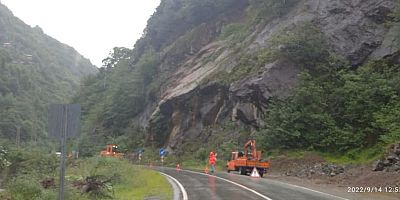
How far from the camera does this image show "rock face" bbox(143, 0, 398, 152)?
3572 cm

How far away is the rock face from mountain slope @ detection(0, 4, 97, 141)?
5869cm

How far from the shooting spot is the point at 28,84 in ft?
438

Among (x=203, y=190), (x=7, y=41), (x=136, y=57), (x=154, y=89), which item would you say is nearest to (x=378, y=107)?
(x=203, y=190)

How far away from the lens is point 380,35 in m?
35.2

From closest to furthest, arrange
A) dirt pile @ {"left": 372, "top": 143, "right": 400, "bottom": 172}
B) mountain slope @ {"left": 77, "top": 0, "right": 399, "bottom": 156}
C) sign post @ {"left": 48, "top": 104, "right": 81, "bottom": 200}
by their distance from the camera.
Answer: sign post @ {"left": 48, "top": 104, "right": 81, "bottom": 200} < dirt pile @ {"left": 372, "top": 143, "right": 400, "bottom": 172} < mountain slope @ {"left": 77, "top": 0, "right": 399, "bottom": 156}

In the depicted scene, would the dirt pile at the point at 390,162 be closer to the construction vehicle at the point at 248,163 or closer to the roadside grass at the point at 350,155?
the roadside grass at the point at 350,155

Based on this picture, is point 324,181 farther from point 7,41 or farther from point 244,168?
point 7,41

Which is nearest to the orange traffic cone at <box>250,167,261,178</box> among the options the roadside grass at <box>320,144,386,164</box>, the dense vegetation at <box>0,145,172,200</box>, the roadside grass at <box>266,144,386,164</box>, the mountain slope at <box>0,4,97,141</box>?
the roadside grass at <box>266,144,386,164</box>

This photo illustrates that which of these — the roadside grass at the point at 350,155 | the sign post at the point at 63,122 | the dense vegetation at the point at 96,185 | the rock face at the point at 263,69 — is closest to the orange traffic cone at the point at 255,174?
the roadside grass at the point at 350,155

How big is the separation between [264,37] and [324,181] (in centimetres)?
2558

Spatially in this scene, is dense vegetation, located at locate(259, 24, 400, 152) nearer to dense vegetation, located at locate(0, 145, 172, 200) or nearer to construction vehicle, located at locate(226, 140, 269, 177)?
construction vehicle, located at locate(226, 140, 269, 177)

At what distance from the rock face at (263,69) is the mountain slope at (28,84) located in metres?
58.7

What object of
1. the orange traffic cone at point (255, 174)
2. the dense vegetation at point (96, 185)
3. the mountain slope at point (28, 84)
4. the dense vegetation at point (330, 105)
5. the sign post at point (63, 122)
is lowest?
the dense vegetation at point (96, 185)

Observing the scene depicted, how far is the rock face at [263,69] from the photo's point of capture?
35.7 meters
